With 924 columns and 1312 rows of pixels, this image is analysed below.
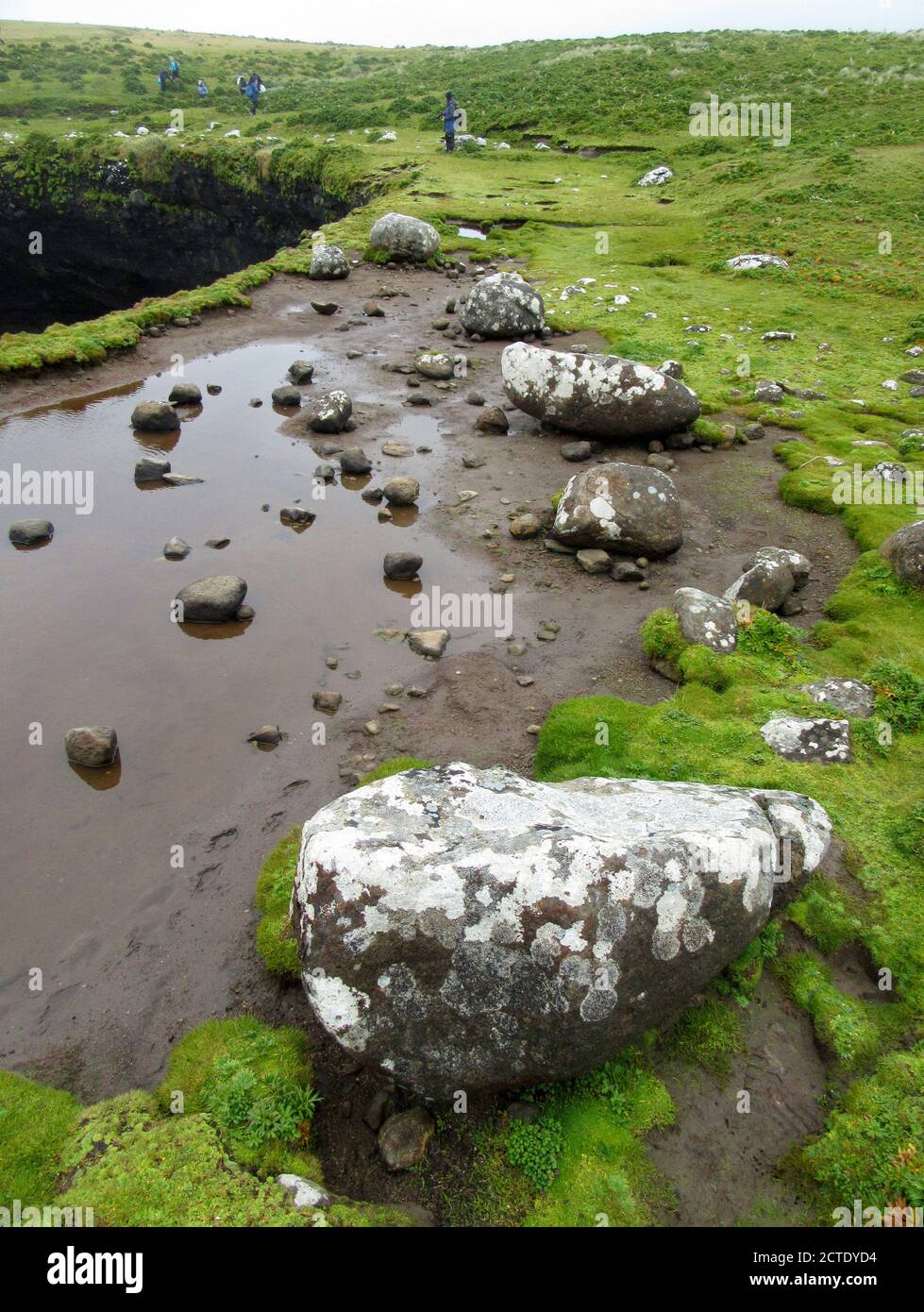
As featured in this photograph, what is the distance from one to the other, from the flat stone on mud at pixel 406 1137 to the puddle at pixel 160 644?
11.9ft

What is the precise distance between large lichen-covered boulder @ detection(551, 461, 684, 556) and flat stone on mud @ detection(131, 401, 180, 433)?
34.3 feet

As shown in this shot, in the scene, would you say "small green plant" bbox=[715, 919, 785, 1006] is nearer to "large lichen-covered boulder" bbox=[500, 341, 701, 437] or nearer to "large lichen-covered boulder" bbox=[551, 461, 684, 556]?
"large lichen-covered boulder" bbox=[551, 461, 684, 556]

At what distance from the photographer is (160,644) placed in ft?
42.2

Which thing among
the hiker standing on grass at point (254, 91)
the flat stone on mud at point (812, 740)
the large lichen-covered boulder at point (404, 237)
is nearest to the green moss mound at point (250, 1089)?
the flat stone on mud at point (812, 740)

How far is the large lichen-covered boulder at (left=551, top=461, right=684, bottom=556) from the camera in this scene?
1504 centimetres

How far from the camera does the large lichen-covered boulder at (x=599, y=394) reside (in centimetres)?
1853

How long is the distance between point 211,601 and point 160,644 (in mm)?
1072

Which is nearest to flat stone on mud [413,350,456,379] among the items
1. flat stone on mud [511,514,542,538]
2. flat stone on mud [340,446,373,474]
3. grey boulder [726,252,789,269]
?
flat stone on mud [340,446,373,474]

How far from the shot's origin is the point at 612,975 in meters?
6.43

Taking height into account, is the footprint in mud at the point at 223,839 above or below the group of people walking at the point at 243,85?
below

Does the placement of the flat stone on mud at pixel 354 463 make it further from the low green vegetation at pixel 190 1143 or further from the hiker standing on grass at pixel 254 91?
the hiker standing on grass at pixel 254 91

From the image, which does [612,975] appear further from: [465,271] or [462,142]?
[462,142]

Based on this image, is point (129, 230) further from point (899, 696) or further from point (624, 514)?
point (899, 696)

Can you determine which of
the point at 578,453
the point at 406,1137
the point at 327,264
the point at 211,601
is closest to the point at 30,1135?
the point at 406,1137
